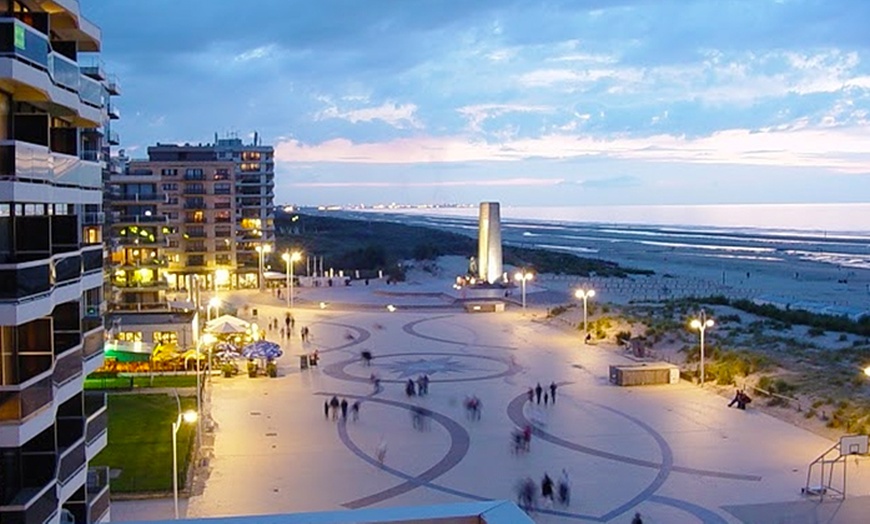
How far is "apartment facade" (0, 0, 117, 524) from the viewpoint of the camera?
30.1ft

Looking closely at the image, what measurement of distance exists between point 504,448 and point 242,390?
39.9 feet

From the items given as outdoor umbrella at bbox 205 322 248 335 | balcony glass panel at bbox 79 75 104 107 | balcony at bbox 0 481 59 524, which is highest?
balcony glass panel at bbox 79 75 104 107

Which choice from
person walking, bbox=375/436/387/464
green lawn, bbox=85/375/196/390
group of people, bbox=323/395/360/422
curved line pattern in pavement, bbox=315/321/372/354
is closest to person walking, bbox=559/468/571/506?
person walking, bbox=375/436/387/464

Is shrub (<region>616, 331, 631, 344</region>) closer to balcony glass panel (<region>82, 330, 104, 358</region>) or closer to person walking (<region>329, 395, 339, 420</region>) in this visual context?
person walking (<region>329, 395, 339, 420</region>)

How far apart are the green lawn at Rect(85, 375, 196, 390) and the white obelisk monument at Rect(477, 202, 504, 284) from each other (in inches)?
1530

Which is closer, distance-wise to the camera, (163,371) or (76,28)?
(76,28)

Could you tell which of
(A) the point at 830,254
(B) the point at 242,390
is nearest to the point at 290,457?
(B) the point at 242,390

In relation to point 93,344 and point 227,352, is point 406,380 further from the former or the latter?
point 93,344

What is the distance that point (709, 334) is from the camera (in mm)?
44281

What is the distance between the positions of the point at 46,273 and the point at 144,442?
16027 mm

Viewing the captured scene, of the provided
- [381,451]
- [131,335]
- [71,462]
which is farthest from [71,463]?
[131,335]

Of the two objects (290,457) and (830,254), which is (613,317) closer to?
(290,457)

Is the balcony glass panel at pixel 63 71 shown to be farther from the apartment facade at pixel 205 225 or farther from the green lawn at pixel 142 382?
the apartment facade at pixel 205 225

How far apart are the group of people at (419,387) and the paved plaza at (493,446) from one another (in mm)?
437
